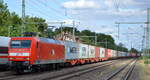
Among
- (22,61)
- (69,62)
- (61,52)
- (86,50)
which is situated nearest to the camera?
(22,61)

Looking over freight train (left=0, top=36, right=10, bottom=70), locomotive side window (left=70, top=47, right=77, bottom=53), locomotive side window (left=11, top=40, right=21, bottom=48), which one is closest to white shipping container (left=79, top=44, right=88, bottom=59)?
locomotive side window (left=70, top=47, right=77, bottom=53)

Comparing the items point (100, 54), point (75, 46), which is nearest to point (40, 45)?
point (75, 46)

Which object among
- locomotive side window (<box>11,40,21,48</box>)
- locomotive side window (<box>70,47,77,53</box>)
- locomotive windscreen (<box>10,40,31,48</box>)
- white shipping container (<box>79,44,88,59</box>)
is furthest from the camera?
white shipping container (<box>79,44,88,59</box>)

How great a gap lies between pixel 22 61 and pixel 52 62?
565 cm

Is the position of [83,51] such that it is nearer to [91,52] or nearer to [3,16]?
[91,52]

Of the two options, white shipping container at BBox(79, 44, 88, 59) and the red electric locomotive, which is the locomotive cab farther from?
white shipping container at BBox(79, 44, 88, 59)

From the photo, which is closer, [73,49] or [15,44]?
[15,44]

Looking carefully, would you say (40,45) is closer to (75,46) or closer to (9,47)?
(9,47)

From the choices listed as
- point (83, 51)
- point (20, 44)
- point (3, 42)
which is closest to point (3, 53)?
point (3, 42)

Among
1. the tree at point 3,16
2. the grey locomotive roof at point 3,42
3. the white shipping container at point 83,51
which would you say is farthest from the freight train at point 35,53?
the tree at point 3,16

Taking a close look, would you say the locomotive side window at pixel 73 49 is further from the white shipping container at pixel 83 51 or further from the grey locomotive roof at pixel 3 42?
the grey locomotive roof at pixel 3 42

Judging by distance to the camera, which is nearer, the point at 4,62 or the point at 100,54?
the point at 4,62

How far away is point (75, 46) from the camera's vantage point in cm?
4278

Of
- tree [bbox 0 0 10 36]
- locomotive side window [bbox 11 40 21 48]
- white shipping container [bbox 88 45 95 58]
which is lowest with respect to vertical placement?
white shipping container [bbox 88 45 95 58]
